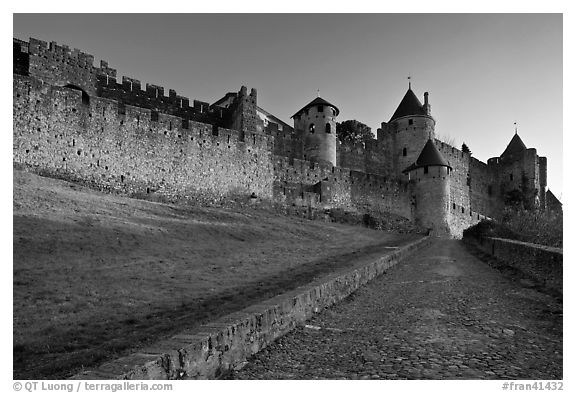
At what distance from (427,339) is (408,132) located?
44054 millimetres

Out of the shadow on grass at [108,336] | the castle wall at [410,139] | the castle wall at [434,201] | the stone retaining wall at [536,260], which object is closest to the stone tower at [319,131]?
the castle wall at [434,201]

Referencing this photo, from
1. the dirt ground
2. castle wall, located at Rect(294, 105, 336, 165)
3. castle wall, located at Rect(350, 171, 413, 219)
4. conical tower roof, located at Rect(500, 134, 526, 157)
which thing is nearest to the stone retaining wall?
the dirt ground

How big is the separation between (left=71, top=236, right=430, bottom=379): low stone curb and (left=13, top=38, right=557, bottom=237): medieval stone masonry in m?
20.8

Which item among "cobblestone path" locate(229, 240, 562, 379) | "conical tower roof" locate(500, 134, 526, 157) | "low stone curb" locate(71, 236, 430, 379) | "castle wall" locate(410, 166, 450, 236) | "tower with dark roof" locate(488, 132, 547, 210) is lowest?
"cobblestone path" locate(229, 240, 562, 379)

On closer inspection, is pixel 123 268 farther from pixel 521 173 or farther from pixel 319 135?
pixel 521 173

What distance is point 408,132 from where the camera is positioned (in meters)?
47.0

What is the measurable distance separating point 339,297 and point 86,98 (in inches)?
903

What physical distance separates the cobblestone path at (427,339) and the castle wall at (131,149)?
20332mm

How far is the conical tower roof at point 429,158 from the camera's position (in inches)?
1655

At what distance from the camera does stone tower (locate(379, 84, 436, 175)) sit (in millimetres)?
46562

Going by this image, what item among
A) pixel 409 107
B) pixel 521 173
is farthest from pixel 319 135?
pixel 521 173

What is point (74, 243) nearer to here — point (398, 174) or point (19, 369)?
point (19, 369)

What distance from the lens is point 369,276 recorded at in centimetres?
1082

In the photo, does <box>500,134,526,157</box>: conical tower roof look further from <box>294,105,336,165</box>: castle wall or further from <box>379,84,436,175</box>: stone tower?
<box>294,105,336,165</box>: castle wall
